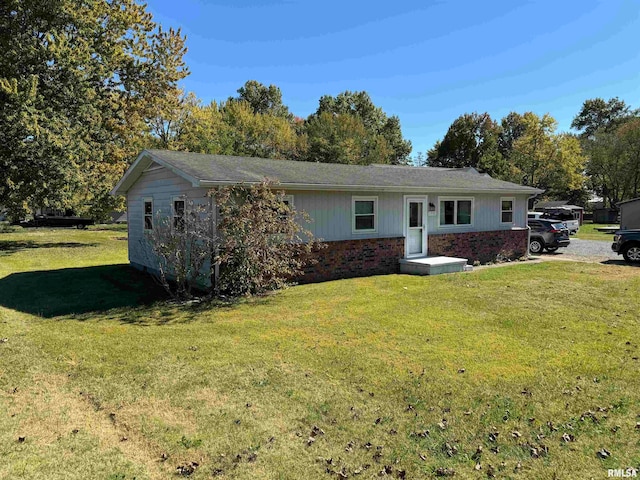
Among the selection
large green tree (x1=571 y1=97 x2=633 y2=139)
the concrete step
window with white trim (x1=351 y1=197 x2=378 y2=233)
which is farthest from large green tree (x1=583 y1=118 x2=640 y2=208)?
window with white trim (x1=351 y1=197 x2=378 y2=233)

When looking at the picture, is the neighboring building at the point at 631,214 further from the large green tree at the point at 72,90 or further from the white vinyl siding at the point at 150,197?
the large green tree at the point at 72,90

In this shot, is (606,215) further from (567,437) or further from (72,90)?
(567,437)

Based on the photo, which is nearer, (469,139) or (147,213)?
(147,213)

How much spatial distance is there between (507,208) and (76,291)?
16.0 metres

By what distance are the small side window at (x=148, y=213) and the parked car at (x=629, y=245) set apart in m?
17.3

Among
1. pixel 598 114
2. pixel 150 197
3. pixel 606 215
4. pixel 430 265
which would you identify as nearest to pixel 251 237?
pixel 150 197

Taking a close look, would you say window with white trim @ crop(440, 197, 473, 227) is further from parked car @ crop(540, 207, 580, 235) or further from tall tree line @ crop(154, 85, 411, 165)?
parked car @ crop(540, 207, 580, 235)

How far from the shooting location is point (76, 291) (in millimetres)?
11328

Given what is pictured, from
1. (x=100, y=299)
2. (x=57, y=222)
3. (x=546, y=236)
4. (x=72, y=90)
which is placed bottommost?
(x=100, y=299)

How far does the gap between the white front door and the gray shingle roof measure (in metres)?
0.69

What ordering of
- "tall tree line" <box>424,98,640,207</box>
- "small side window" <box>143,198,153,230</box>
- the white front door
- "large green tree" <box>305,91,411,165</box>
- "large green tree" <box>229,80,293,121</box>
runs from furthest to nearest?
1. "large green tree" <box>229,80,293,121</box>
2. "tall tree line" <box>424,98,640,207</box>
3. "large green tree" <box>305,91,411,165</box>
4. the white front door
5. "small side window" <box>143,198,153,230</box>

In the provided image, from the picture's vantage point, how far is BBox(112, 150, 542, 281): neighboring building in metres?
11.9

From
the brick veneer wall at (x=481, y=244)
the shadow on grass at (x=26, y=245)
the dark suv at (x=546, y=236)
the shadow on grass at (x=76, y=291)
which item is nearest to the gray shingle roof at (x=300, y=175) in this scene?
the brick veneer wall at (x=481, y=244)

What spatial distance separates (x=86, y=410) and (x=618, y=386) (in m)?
6.21
